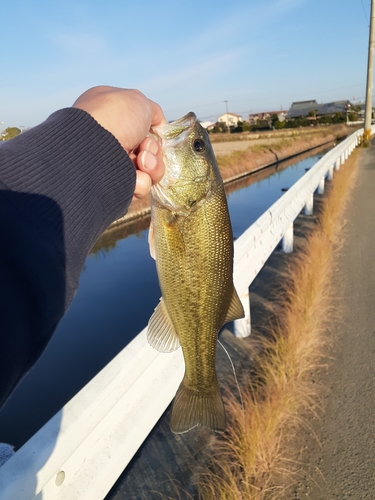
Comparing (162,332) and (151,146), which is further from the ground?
(151,146)

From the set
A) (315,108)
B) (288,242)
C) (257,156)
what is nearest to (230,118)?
(315,108)


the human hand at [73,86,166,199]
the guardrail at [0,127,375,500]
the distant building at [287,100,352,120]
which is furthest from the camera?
the distant building at [287,100,352,120]

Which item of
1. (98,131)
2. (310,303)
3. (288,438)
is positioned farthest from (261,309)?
(98,131)

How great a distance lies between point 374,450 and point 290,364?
3.29 feet

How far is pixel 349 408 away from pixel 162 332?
2.17 m

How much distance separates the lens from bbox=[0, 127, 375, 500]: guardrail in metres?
1.44

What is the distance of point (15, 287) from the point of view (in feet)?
3.69

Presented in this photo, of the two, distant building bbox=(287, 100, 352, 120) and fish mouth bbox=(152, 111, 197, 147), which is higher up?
fish mouth bbox=(152, 111, 197, 147)

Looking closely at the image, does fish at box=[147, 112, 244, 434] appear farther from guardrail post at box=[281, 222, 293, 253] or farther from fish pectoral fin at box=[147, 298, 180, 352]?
guardrail post at box=[281, 222, 293, 253]

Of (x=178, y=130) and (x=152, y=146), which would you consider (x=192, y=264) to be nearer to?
(x=152, y=146)

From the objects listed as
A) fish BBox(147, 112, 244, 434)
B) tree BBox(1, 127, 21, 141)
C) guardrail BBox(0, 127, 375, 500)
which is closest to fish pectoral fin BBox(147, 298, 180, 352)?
fish BBox(147, 112, 244, 434)

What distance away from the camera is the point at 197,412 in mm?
2041

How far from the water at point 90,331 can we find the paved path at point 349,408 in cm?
304

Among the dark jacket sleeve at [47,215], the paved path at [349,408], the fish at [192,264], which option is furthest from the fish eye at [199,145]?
the paved path at [349,408]
